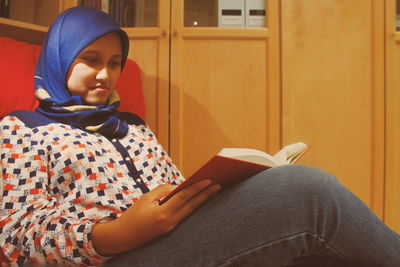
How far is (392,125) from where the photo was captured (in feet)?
4.75

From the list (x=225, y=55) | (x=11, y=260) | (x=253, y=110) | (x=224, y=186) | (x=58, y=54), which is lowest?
(x=11, y=260)

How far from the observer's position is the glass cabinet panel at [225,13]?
5.12 ft

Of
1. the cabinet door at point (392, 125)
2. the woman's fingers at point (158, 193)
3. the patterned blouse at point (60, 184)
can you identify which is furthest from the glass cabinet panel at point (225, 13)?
the woman's fingers at point (158, 193)

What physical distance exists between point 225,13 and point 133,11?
43 cm

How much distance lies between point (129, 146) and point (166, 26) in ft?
2.33

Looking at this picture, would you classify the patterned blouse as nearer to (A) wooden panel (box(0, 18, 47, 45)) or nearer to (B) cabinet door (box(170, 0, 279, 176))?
(B) cabinet door (box(170, 0, 279, 176))

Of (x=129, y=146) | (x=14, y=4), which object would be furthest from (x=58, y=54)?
(x=14, y=4)

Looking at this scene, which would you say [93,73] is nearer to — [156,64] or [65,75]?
[65,75]

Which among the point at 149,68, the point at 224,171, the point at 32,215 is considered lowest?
the point at 32,215

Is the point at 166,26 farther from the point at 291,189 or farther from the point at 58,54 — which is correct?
the point at 291,189

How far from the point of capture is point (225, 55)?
58.2 inches

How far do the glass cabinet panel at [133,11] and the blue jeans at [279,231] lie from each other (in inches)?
49.1

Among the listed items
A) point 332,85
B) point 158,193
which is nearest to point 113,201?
point 158,193

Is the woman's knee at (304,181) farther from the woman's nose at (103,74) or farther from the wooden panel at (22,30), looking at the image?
the wooden panel at (22,30)
